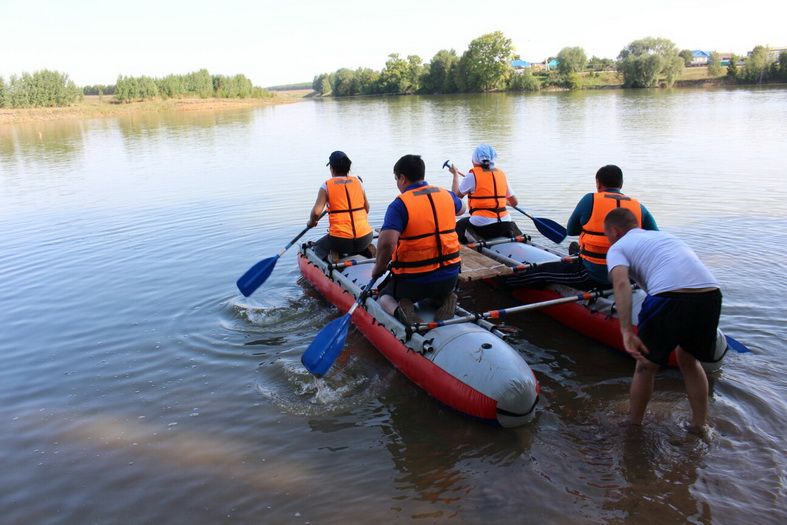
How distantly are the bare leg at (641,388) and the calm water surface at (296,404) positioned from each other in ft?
0.47

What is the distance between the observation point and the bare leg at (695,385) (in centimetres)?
393

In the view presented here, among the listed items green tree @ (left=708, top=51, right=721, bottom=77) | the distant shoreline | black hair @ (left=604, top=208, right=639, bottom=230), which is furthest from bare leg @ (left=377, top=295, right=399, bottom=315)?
green tree @ (left=708, top=51, right=721, bottom=77)

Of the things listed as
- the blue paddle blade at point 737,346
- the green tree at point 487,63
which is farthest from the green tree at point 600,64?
the blue paddle blade at point 737,346

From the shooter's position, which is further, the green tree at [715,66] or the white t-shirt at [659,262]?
the green tree at [715,66]

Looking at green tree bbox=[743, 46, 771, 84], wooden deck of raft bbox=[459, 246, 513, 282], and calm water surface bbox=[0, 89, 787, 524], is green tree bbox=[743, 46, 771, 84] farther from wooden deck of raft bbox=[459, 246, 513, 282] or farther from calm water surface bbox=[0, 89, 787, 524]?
wooden deck of raft bbox=[459, 246, 513, 282]

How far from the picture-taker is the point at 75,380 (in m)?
5.81

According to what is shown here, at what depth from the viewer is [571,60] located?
7088 cm

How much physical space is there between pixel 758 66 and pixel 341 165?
5847 centimetres

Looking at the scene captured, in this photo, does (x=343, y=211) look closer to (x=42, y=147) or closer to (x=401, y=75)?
(x=42, y=147)

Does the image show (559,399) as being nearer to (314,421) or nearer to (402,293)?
(402,293)

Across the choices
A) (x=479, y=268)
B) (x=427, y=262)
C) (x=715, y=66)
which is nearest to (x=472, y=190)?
(x=479, y=268)

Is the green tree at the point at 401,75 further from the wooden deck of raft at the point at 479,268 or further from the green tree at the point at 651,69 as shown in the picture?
the wooden deck of raft at the point at 479,268

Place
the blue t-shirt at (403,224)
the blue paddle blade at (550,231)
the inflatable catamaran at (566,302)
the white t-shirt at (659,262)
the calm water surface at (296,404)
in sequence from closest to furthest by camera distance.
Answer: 1. the white t-shirt at (659,262)
2. the calm water surface at (296,404)
3. the blue t-shirt at (403,224)
4. the inflatable catamaran at (566,302)
5. the blue paddle blade at (550,231)

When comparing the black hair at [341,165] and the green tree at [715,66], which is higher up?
the green tree at [715,66]
